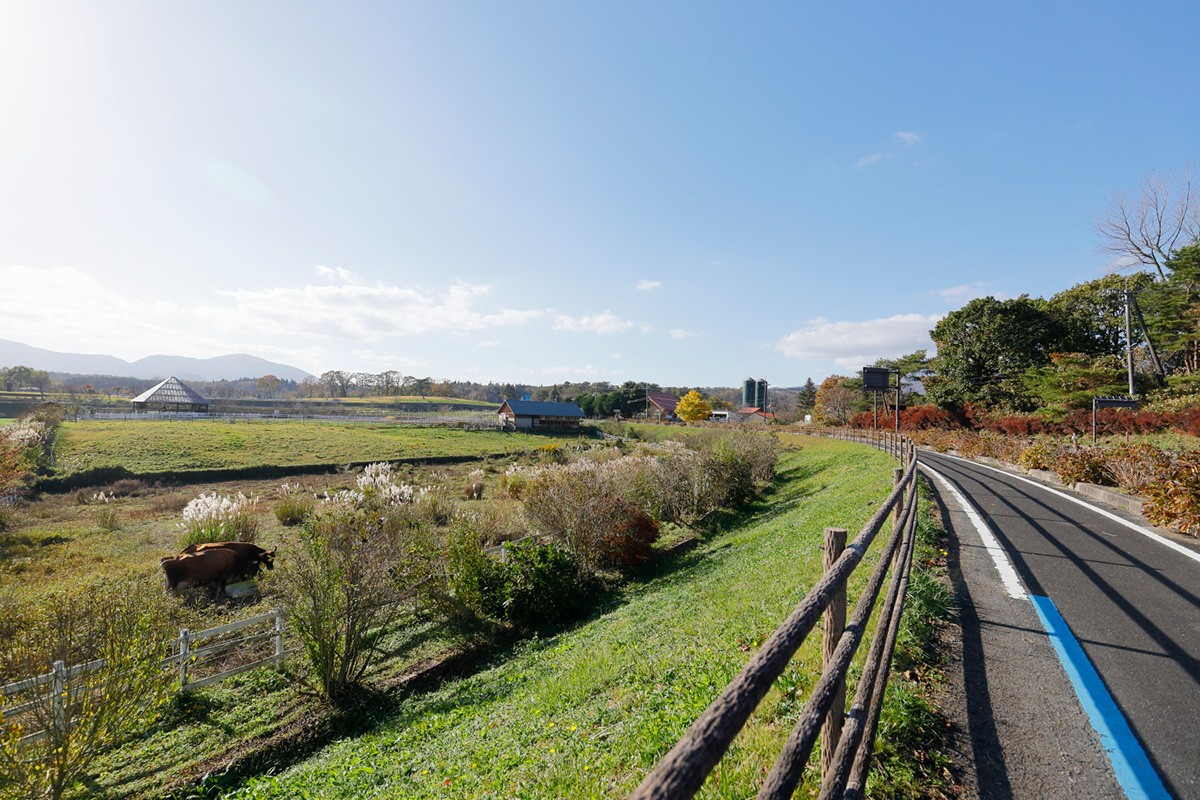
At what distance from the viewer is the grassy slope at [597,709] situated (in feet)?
12.6

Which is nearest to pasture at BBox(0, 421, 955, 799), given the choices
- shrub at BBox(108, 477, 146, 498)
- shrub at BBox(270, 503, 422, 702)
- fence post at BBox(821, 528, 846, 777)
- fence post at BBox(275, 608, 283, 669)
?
fence post at BBox(275, 608, 283, 669)

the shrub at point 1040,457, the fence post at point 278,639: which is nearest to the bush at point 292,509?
the fence post at point 278,639

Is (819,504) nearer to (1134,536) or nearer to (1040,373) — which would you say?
(1134,536)

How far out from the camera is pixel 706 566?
42.4ft

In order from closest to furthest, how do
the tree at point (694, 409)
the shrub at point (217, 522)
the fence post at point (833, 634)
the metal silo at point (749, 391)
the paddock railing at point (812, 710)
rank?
the paddock railing at point (812, 710)
the fence post at point (833, 634)
the shrub at point (217, 522)
the tree at point (694, 409)
the metal silo at point (749, 391)

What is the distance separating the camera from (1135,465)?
11.3 metres

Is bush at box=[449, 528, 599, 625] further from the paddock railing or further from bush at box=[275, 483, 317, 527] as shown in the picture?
bush at box=[275, 483, 317, 527]

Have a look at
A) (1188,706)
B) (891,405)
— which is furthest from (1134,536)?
(891,405)

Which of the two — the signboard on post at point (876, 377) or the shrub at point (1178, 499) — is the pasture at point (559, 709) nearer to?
→ the shrub at point (1178, 499)

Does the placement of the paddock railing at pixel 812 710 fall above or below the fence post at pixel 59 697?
above

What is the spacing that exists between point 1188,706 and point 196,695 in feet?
39.5

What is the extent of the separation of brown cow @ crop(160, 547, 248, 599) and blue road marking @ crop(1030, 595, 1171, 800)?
1579 centimetres

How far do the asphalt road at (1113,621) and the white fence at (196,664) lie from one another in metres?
9.06

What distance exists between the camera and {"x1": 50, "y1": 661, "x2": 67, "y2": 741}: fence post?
5574 mm
